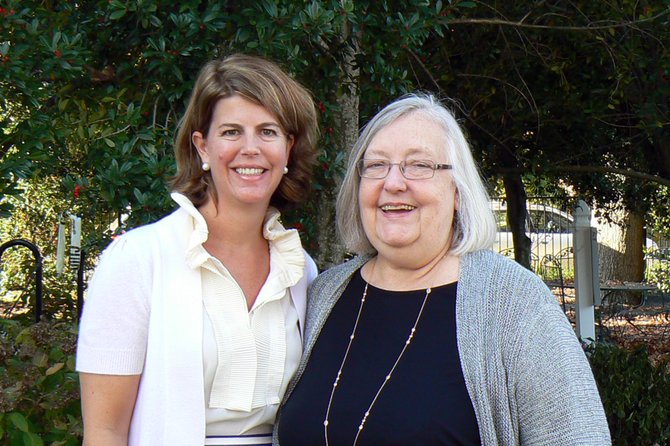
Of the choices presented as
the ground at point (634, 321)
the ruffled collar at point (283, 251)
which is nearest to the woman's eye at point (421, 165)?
the ruffled collar at point (283, 251)

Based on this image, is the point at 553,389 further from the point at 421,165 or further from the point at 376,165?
the point at 376,165

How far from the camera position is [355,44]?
4.04 m

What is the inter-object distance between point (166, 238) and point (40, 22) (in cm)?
181

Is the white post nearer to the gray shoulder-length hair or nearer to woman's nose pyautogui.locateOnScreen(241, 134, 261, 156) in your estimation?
the gray shoulder-length hair

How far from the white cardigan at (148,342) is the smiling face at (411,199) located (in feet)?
2.16

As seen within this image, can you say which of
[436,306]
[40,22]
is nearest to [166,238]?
[436,306]

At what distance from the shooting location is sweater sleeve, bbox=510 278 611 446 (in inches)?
87.4

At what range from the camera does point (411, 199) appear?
8.61 feet

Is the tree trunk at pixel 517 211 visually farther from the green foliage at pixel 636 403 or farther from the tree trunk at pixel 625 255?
the tree trunk at pixel 625 255

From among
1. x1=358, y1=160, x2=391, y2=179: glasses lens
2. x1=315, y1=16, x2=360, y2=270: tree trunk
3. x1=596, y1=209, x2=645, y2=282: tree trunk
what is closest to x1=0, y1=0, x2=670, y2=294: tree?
x1=315, y1=16, x2=360, y2=270: tree trunk

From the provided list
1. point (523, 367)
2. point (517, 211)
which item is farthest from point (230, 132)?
point (517, 211)

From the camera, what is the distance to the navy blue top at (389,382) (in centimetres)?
237

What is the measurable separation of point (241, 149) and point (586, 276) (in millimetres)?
6420

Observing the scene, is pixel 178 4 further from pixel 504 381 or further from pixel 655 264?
pixel 655 264
